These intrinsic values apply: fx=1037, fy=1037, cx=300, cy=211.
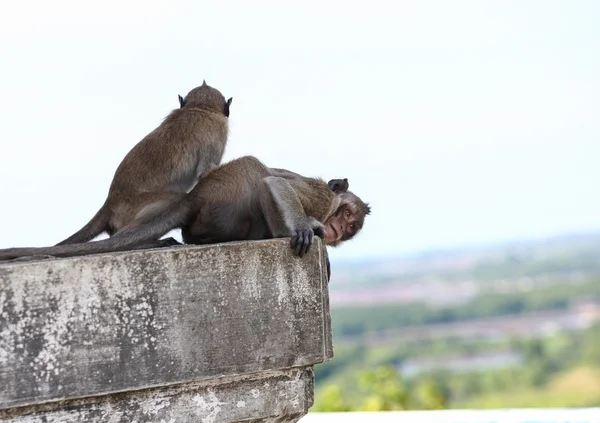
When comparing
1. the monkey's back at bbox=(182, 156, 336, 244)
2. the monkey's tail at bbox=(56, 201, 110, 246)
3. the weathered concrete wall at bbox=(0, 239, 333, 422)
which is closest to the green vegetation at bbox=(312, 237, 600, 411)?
the monkey's tail at bbox=(56, 201, 110, 246)

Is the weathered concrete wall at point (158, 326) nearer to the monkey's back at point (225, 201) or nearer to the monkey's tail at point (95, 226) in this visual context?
the monkey's back at point (225, 201)

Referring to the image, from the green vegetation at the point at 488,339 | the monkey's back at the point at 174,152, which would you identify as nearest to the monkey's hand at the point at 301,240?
the monkey's back at the point at 174,152

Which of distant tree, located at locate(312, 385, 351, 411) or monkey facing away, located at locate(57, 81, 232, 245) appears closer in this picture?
monkey facing away, located at locate(57, 81, 232, 245)

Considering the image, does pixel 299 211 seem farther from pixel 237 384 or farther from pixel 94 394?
pixel 94 394

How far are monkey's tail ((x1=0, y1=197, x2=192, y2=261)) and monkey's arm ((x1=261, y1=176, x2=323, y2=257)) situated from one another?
0.37m

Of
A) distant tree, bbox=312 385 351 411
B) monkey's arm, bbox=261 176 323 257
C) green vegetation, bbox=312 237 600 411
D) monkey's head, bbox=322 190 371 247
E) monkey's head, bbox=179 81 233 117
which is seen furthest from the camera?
green vegetation, bbox=312 237 600 411

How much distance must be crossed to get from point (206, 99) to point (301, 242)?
2.46 metres

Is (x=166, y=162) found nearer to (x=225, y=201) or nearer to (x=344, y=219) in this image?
(x=225, y=201)

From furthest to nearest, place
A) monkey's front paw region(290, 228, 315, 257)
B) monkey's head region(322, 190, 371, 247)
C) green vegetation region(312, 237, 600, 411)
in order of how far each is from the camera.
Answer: green vegetation region(312, 237, 600, 411), monkey's head region(322, 190, 371, 247), monkey's front paw region(290, 228, 315, 257)

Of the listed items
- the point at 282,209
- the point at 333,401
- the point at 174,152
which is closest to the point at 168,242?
the point at 282,209

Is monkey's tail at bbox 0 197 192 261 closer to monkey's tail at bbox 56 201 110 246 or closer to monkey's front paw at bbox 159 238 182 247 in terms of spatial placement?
monkey's front paw at bbox 159 238 182 247

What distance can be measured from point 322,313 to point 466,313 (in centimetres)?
7804

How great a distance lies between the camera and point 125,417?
132 inches

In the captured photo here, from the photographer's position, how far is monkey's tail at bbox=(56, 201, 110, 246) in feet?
16.4
